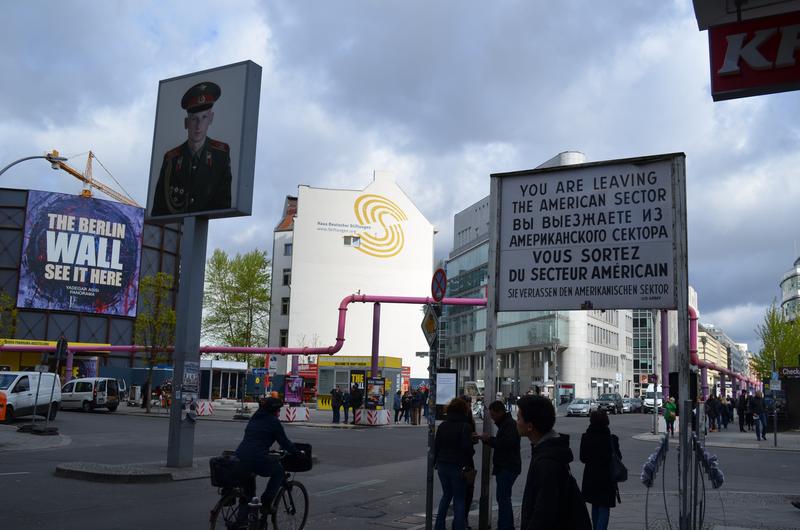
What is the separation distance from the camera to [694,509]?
814 cm

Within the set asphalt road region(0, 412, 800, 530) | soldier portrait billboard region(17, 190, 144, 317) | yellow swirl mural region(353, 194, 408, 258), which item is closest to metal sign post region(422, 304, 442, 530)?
asphalt road region(0, 412, 800, 530)

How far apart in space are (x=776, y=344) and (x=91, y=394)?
5533cm

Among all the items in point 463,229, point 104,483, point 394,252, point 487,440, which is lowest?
point 104,483

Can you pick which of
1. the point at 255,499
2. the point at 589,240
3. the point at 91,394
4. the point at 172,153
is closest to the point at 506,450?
the point at 589,240

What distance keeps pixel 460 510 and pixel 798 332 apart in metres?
71.5

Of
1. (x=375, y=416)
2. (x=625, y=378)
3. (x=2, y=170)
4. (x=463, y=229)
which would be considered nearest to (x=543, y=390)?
(x=625, y=378)

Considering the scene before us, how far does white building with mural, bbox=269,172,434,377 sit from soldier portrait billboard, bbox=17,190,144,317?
19.0m

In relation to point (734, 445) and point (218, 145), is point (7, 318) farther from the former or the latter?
point (734, 445)

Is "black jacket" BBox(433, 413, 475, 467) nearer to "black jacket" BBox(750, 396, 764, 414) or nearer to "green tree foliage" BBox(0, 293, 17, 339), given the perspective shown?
"black jacket" BBox(750, 396, 764, 414)

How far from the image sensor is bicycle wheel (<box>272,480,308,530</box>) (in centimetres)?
873

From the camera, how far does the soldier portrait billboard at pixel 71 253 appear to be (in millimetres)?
62344

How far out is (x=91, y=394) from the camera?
3938 centimetres

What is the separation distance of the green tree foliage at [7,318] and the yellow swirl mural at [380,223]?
3435cm

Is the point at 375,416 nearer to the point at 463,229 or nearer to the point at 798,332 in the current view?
the point at 798,332
